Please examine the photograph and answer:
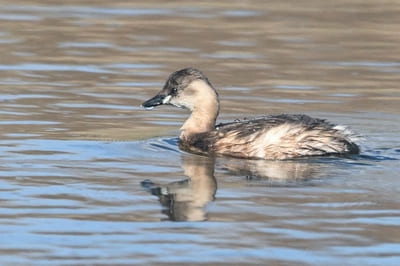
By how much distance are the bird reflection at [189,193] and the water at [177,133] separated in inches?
0.9

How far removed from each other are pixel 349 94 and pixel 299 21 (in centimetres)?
549

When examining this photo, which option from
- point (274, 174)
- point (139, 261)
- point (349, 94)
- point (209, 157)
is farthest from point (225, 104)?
point (139, 261)

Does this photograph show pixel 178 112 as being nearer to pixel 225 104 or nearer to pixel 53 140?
pixel 225 104

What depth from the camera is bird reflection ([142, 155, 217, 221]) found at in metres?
8.66

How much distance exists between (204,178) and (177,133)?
2.20 meters

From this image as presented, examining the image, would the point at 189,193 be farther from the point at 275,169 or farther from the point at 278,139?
the point at 278,139

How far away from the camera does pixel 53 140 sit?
11375mm

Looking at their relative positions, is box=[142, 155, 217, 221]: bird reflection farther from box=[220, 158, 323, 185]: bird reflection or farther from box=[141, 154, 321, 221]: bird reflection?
box=[220, 158, 323, 185]: bird reflection

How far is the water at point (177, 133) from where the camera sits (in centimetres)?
784

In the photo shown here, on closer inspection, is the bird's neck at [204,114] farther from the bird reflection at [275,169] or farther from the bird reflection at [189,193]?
the bird reflection at [189,193]

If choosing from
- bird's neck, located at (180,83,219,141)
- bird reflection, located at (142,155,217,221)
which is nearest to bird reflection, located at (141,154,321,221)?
bird reflection, located at (142,155,217,221)

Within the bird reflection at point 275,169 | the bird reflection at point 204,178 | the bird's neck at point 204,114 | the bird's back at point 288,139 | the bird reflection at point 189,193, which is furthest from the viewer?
the bird's neck at point 204,114

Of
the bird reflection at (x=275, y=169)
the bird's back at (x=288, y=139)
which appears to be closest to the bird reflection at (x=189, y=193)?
the bird reflection at (x=275, y=169)

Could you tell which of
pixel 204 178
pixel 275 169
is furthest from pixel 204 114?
pixel 204 178
